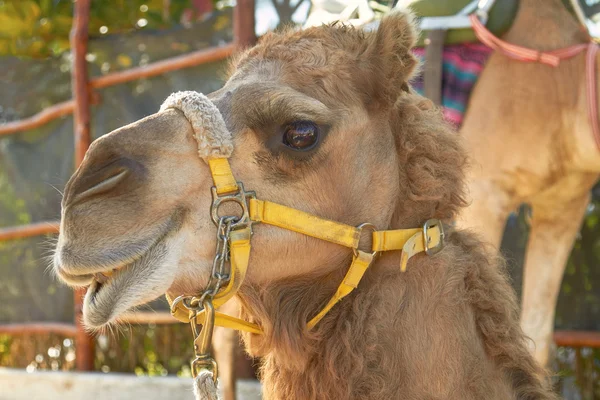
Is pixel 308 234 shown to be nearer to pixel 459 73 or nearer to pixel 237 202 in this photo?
pixel 237 202

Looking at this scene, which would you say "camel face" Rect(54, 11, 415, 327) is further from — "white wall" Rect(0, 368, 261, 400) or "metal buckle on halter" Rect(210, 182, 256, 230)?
"white wall" Rect(0, 368, 261, 400)

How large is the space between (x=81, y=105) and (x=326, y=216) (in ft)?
12.6

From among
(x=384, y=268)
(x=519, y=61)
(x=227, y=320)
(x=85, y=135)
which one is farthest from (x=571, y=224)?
(x=85, y=135)

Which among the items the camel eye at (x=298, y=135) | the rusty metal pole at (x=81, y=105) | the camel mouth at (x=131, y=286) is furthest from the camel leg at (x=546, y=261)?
the rusty metal pole at (x=81, y=105)

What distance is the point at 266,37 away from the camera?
2.53 m

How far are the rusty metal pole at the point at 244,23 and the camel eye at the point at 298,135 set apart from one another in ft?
8.39

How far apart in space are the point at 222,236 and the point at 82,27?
414 centimetres

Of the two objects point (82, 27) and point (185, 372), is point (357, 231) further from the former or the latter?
point (82, 27)

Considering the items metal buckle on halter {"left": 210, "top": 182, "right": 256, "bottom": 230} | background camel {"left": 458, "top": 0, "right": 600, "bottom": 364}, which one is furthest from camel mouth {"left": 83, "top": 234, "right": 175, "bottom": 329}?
background camel {"left": 458, "top": 0, "right": 600, "bottom": 364}

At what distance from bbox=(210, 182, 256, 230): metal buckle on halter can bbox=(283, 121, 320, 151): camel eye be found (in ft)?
0.63

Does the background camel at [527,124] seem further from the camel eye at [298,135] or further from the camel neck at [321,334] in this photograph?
the camel eye at [298,135]

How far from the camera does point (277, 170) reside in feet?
7.16

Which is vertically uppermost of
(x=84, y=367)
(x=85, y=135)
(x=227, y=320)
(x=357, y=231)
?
(x=357, y=231)

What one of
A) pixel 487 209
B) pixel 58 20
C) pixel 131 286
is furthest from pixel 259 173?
pixel 58 20
